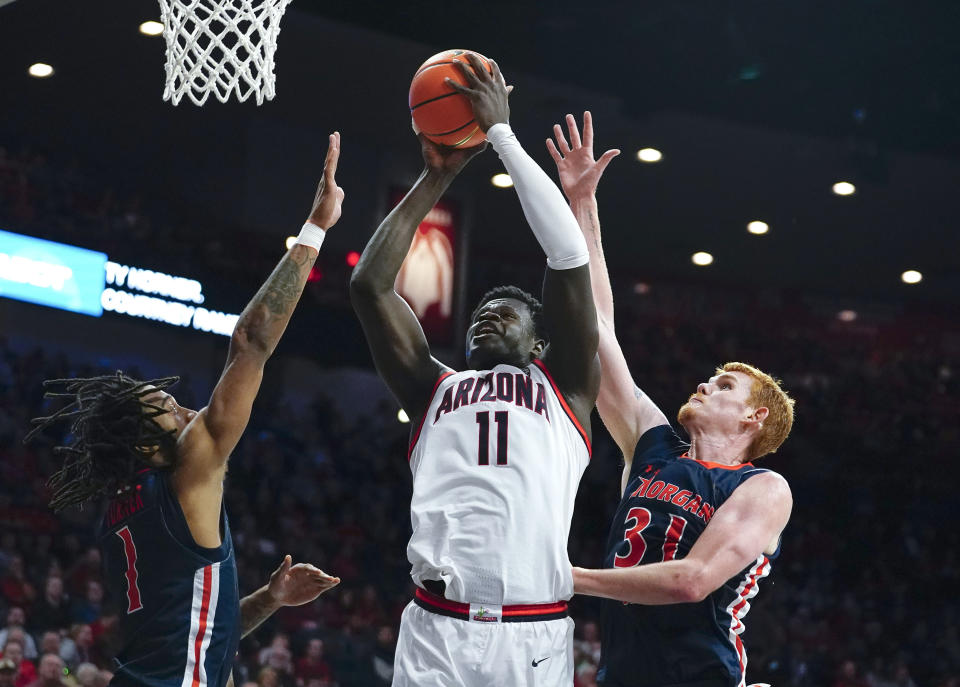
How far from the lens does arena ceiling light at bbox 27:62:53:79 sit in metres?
12.6

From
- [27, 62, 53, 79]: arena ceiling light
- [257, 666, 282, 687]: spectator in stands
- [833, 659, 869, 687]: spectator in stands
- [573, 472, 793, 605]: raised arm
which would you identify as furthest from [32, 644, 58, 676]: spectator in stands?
[833, 659, 869, 687]: spectator in stands

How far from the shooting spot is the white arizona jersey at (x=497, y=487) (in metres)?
3.05

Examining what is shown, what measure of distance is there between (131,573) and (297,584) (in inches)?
20.8

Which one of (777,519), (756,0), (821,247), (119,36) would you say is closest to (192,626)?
(777,519)

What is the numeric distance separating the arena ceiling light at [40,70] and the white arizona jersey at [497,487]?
35.3 ft

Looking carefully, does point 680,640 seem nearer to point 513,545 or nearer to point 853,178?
point 513,545

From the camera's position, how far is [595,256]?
3971mm

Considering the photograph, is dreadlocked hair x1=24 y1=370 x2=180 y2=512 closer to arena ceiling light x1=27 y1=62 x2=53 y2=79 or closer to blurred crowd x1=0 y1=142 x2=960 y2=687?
blurred crowd x1=0 y1=142 x2=960 y2=687

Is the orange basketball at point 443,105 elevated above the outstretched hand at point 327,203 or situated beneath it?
elevated above

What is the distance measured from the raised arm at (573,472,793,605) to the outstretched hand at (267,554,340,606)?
790 millimetres

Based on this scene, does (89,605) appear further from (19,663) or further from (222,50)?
(222,50)

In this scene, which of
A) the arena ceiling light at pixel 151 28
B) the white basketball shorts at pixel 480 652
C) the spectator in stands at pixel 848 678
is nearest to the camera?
the white basketball shorts at pixel 480 652

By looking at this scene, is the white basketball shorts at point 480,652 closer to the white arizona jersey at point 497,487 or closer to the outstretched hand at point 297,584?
the white arizona jersey at point 497,487

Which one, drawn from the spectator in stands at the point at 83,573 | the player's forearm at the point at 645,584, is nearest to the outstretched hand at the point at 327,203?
the player's forearm at the point at 645,584
